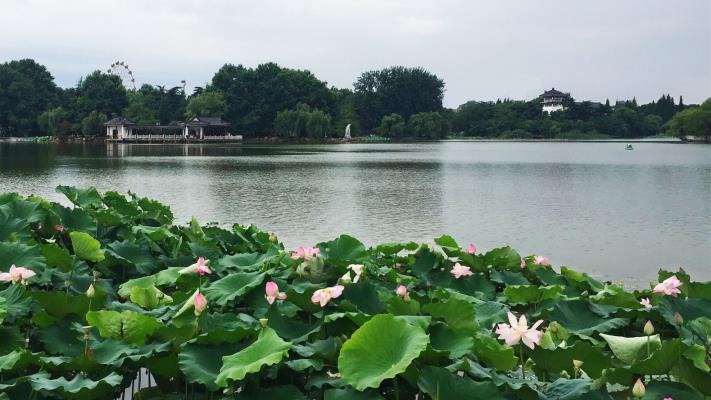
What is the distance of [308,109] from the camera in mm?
68688

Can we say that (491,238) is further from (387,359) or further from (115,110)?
(115,110)

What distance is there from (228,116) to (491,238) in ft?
208

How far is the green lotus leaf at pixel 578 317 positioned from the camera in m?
2.33

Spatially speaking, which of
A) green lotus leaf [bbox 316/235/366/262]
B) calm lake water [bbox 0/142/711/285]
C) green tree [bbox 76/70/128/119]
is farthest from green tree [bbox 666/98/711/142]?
green lotus leaf [bbox 316/235/366/262]

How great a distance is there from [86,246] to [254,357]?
4.43 feet

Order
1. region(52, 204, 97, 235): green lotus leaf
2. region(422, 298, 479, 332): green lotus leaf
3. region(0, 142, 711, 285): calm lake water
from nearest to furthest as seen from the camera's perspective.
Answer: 1. region(422, 298, 479, 332): green lotus leaf
2. region(52, 204, 97, 235): green lotus leaf
3. region(0, 142, 711, 285): calm lake water

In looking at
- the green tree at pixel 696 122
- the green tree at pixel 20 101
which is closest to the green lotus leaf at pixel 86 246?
the green tree at pixel 696 122

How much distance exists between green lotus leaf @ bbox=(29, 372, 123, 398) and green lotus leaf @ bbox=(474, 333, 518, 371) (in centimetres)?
88

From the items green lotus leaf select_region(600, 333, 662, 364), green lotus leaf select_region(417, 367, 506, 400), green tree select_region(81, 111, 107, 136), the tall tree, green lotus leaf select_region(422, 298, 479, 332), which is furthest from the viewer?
the tall tree

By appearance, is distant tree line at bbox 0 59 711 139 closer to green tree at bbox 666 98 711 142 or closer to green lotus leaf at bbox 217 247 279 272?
green tree at bbox 666 98 711 142

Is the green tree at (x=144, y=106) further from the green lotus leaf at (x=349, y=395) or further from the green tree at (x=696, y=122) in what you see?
the green lotus leaf at (x=349, y=395)

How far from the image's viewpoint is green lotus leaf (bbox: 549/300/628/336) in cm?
233

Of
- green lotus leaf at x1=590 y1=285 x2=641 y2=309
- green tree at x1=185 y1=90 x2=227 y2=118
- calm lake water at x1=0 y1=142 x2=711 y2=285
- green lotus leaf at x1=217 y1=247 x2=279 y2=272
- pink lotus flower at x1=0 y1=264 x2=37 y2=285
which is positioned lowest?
calm lake water at x1=0 y1=142 x2=711 y2=285

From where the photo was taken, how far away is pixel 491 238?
35.4 ft
